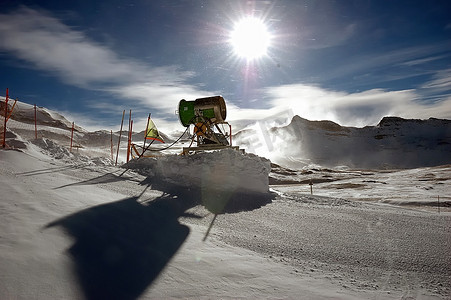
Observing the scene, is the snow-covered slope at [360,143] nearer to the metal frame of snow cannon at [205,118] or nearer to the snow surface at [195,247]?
the metal frame of snow cannon at [205,118]

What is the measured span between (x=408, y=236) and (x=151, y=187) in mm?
5556

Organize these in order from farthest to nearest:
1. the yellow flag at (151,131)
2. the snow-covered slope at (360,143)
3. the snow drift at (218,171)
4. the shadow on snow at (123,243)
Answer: the snow-covered slope at (360,143) < the yellow flag at (151,131) < the snow drift at (218,171) < the shadow on snow at (123,243)

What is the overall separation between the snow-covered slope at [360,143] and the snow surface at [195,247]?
37112 millimetres

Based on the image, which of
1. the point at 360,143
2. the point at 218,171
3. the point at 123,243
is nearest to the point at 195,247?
the point at 123,243

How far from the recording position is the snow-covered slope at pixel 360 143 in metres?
47.0

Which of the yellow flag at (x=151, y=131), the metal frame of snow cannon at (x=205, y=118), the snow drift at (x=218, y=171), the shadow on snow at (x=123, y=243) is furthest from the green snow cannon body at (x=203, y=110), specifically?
the shadow on snow at (x=123, y=243)

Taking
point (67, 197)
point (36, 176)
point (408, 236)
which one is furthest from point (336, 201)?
point (36, 176)

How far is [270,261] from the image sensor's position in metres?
3.19

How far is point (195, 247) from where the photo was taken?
3303mm

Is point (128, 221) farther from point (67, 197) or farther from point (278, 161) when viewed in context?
point (278, 161)

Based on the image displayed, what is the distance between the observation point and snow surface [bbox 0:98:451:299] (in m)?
2.23

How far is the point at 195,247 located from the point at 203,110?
250 inches

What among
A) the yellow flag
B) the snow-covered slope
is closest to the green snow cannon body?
the yellow flag

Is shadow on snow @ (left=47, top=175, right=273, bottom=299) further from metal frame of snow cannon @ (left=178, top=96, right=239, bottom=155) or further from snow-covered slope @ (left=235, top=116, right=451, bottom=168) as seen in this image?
snow-covered slope @ (left=235, top=116, right=451, bottom=168)
